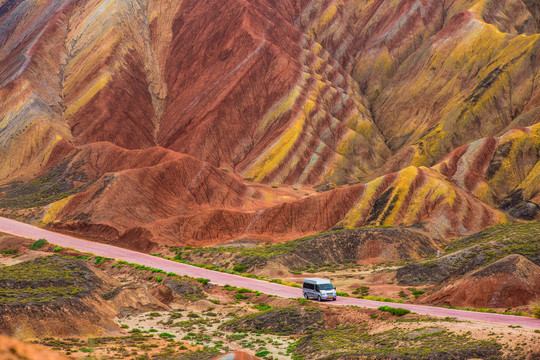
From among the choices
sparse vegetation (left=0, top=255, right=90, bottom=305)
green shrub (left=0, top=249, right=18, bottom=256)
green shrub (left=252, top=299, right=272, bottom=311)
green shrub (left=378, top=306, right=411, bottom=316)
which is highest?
sparse vegetation (left=0, top=255, right=90, bottom=305)

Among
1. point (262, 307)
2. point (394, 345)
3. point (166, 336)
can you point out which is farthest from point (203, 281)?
point (394, 345)

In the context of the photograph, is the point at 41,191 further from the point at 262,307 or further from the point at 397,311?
the point at 397,311

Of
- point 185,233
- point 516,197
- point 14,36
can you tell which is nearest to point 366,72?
point 516,197

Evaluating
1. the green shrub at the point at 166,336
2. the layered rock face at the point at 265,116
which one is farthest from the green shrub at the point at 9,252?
the green shrub at the point at 166,336

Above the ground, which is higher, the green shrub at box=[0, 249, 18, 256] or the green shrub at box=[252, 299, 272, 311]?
the green shrub at box=[252, 299, 272, 311]

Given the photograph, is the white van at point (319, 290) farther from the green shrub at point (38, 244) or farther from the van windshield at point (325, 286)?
the green shrub at point (38, 244)

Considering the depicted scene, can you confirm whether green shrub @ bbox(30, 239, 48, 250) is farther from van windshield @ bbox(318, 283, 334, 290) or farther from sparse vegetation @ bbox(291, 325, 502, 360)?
sparse vegetation @ bbox(291, 325, 502, 360)

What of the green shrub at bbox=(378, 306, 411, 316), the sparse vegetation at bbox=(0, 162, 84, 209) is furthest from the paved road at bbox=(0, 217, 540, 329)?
the sparse vegetation at bbox=(0, 162, 84, 209)
